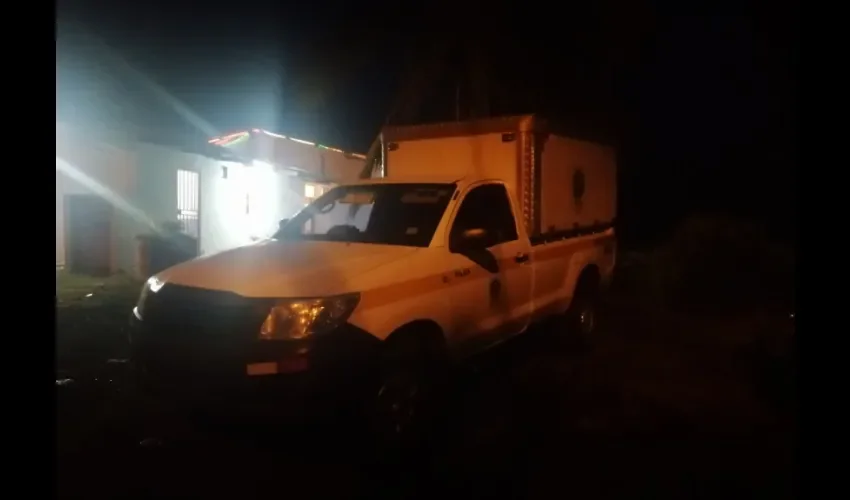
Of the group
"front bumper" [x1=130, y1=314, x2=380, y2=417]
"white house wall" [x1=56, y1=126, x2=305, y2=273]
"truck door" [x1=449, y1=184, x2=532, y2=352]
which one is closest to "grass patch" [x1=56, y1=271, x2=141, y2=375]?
"white house wall" [x1=56, y1=126, x2=305, y2=273]

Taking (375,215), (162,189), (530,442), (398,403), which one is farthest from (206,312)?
(162,189)

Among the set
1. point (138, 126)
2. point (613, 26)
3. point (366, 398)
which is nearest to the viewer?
point (366, 398)

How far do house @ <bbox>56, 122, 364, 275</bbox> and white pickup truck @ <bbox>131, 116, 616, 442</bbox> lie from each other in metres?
4.74

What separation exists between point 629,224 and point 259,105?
10514 millimetres

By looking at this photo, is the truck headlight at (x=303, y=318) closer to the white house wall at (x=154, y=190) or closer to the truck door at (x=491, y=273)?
the truck door at (x=491, y=273)

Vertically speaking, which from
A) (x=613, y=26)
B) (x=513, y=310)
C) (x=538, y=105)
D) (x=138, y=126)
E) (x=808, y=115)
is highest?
(x=613, y=26)

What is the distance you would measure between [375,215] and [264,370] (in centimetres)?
195

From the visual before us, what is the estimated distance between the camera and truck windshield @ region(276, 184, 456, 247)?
5.10 meters

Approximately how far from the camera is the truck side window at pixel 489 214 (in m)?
5.39

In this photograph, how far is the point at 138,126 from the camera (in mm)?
12367

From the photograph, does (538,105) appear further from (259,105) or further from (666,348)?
(666,348)

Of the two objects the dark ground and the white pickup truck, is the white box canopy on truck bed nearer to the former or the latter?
the white pickup truck

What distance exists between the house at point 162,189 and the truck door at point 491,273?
526 cm

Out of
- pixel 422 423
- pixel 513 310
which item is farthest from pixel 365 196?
pixel 422 423
